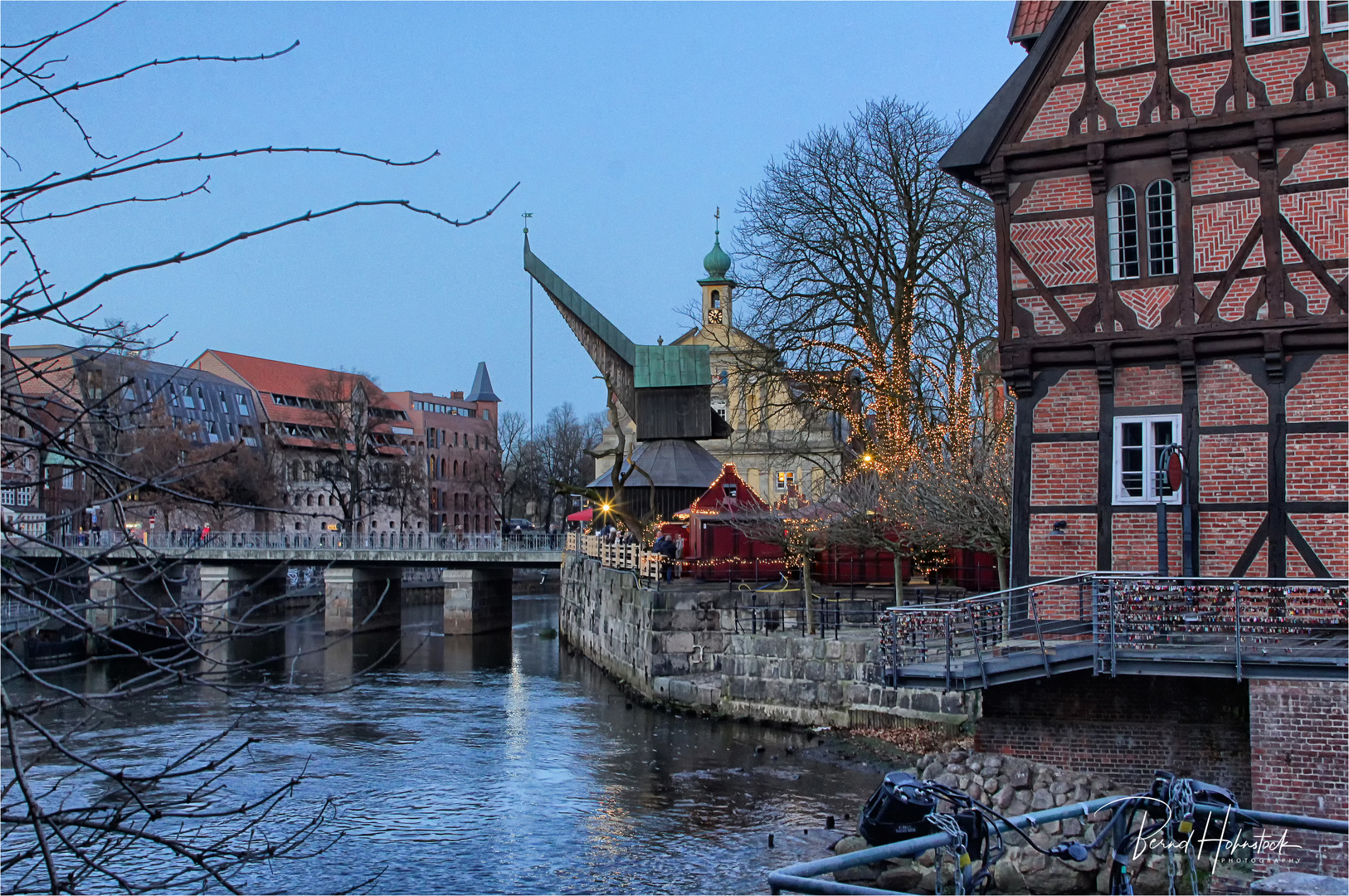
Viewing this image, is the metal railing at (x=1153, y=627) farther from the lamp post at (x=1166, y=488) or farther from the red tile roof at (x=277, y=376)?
the red tile roof at (x=277, y=376)

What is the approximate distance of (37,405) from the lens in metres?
4.79

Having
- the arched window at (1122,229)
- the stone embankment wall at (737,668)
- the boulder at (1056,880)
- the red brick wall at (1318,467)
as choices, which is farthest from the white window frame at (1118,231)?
the boulder at (1056,880)

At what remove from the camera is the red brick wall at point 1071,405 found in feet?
64.6

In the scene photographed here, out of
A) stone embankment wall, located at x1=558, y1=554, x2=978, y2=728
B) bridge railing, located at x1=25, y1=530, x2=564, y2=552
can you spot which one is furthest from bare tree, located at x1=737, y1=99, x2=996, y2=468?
bridge railing, located at x1=25, y1=530, x2=564, y2=552

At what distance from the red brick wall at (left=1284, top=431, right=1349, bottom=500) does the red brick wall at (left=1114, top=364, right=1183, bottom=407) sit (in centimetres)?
166

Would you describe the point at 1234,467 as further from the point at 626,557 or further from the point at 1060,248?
the point at 626,557

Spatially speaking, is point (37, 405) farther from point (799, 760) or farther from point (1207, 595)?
point (799, 760)

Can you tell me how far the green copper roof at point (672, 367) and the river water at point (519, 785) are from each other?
52.3ft

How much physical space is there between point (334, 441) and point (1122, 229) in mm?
67647

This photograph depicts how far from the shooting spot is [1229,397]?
18844 millimetres

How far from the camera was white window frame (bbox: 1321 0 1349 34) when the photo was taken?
18578mm

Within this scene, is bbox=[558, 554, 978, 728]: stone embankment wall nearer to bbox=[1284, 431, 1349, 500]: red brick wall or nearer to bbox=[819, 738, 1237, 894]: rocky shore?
bbox=[819, 738, 1237, 894]: rocky shore

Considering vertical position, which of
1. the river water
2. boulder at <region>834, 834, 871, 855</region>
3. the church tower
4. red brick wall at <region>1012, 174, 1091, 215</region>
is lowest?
the river water

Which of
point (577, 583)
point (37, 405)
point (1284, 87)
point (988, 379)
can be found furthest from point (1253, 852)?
point (577, 583)
